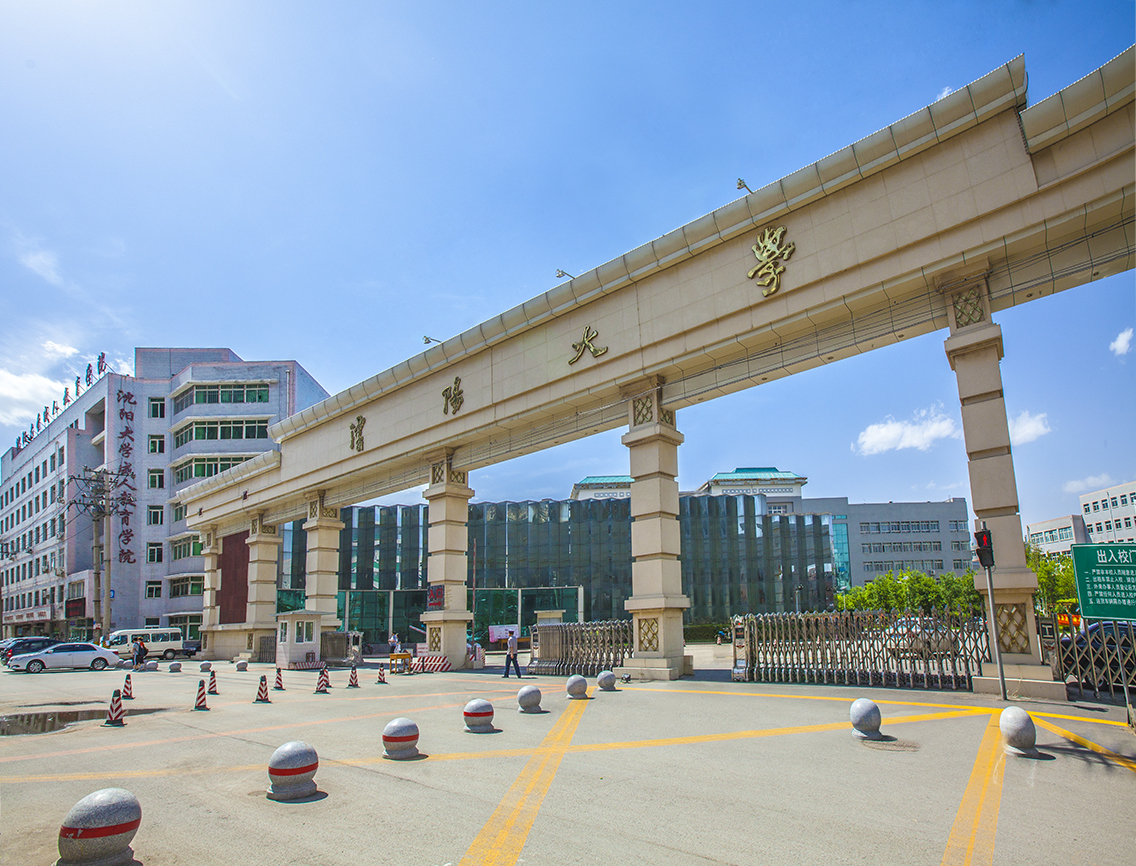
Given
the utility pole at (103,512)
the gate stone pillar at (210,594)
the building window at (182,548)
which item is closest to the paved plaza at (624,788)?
the gate stone pillar at (210,594)

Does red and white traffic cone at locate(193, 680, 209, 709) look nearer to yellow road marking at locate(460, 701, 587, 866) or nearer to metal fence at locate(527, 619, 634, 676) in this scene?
yellow road marking at locate(460, 701, 587, 866)

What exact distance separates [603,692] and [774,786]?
944 cm

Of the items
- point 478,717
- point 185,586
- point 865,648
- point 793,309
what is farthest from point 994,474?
point 185,586

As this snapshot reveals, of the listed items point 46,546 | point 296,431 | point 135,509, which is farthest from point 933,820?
point 46,546

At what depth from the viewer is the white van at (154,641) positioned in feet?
Answer: 151

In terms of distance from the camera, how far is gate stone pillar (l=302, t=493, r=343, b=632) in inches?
1262

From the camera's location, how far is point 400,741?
9375mm

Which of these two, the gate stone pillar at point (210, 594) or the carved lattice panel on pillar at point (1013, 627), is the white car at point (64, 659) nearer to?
the gate stone pillar at point (210, 594)

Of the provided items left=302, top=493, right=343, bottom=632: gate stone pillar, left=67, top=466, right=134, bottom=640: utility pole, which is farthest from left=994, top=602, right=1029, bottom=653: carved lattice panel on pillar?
left=67, top=466, right=134, bottom=640: utility pole

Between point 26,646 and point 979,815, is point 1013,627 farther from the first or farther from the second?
point 26,646

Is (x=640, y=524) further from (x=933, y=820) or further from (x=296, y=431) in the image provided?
(x=296, y=431)

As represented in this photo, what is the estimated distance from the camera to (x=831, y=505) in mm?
115000

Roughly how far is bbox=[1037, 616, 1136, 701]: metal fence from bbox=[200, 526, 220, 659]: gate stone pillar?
139 feet

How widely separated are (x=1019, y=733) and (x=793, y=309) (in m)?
10.7
